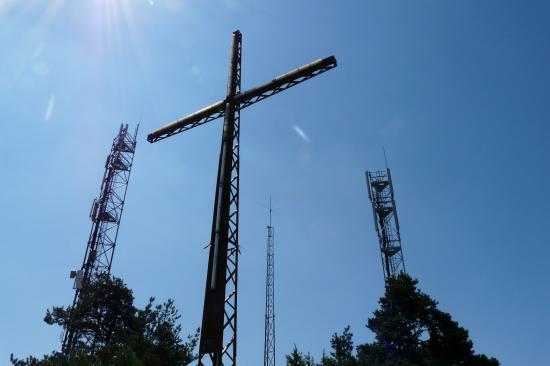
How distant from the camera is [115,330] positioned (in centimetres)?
3303

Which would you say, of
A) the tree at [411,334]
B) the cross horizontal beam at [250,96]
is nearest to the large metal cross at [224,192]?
the cross horizontal beam at [250,96]

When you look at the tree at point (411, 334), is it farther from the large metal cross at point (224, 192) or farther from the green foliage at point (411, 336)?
the large metal cross at point (224, 192)

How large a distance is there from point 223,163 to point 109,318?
28012mm

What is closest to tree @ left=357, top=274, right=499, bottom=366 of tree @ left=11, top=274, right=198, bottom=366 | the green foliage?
the green foliage

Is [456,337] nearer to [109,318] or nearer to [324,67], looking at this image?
[324,67]

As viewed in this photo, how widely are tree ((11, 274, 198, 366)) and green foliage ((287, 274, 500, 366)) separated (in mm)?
10819

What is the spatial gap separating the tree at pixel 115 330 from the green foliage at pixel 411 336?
1082 cm

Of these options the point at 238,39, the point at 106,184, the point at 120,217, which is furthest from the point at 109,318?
the point at 238,39

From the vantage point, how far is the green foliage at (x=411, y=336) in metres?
26.0

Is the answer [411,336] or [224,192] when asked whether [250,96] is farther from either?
[411,336]

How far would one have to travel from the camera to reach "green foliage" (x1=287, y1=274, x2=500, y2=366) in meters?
26.0

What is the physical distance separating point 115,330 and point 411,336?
23.7 meters

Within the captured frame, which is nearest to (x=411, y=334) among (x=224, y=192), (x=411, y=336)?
(x=411, y=336)

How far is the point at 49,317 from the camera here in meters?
33.6
